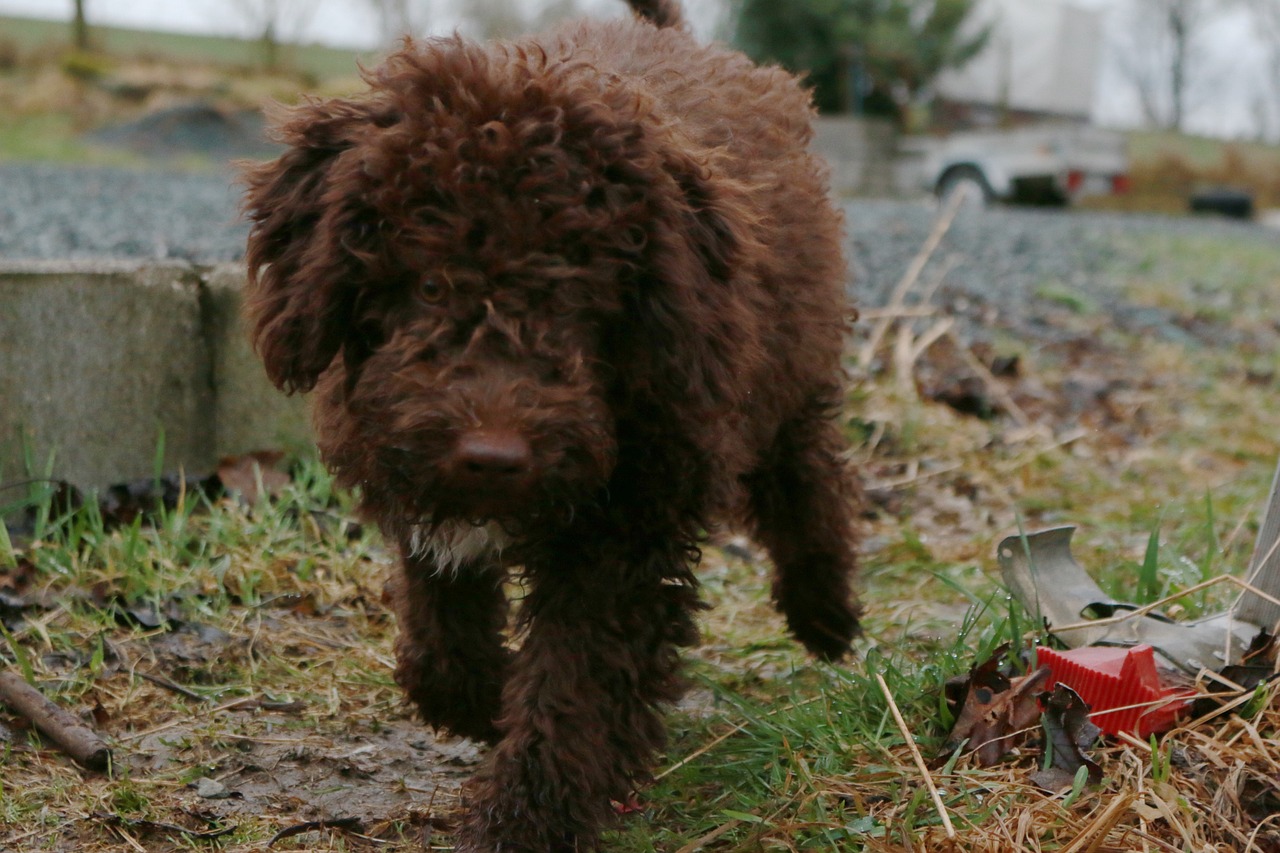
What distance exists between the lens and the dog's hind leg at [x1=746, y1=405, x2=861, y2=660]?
144 inches

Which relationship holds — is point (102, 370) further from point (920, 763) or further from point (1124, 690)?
point (1124, 690)

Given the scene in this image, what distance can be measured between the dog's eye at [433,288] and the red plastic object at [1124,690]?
1.47m

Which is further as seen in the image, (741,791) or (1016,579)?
(1016,579)

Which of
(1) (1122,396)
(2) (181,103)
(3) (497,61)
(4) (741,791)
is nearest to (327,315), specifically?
(3) (497,61)

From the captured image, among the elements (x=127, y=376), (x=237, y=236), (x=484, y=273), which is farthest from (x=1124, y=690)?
(x=237, y=236)

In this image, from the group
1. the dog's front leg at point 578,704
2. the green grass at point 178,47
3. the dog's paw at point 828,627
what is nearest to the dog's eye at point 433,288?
the dog's front leg at point 578,704

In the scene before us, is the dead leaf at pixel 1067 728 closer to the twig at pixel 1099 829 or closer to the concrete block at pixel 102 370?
the twig at pixel 1099 829

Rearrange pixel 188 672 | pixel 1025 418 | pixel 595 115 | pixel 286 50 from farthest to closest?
pixel 286 50 < pixel 1025 418 < pixel 188 672 < pixel 595 115

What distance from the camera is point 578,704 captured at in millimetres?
2393

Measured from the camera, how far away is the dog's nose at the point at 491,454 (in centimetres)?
197

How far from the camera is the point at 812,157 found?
354 cm

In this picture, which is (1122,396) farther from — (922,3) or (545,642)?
(922,3)

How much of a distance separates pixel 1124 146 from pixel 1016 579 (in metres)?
22.4

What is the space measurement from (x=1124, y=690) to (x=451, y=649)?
1418mm
